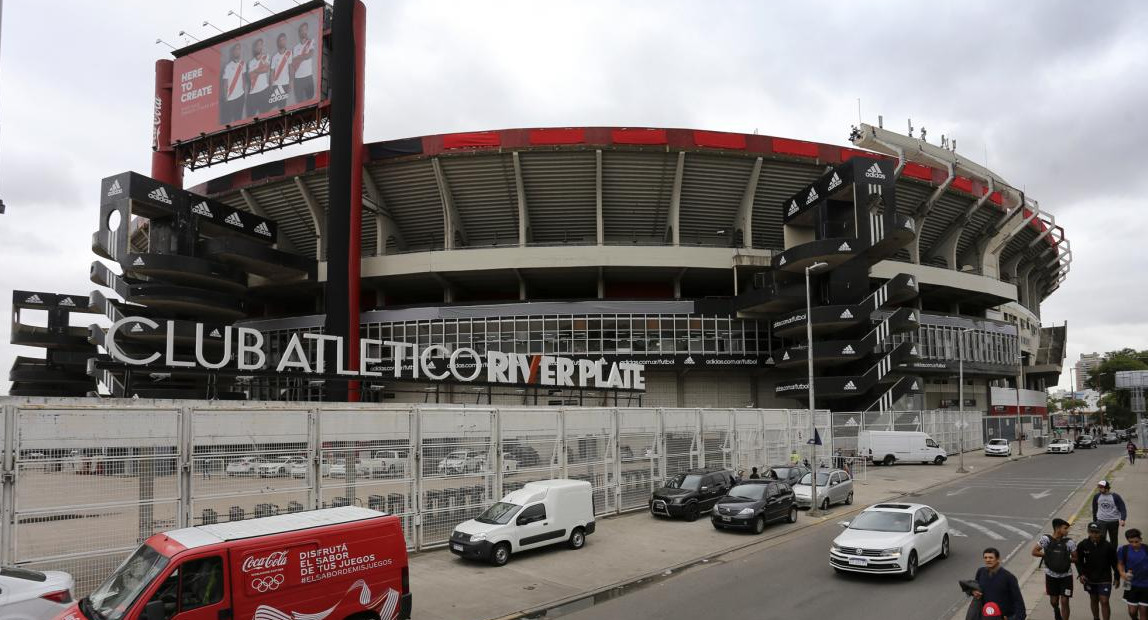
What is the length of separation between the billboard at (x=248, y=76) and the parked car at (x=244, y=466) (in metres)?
48.0

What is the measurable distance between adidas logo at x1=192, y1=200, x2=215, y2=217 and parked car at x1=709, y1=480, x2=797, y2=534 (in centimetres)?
4983

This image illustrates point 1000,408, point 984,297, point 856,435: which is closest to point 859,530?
point 856,435

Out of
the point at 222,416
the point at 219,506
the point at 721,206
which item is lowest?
the point at 219,506

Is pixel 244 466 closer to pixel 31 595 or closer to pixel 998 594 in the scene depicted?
pixel 31 595

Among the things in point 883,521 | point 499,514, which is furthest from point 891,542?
point 499,514

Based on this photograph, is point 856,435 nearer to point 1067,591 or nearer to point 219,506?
point 1067,591

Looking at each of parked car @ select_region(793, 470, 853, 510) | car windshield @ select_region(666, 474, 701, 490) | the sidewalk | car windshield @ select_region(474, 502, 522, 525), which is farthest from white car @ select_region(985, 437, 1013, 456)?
car windshield @ select_region(474, 502, 522, 525)

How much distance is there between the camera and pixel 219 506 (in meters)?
15.6

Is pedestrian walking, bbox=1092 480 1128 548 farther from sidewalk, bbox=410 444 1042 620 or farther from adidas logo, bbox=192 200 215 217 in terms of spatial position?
adidas logo, bbox=192 200 215 217

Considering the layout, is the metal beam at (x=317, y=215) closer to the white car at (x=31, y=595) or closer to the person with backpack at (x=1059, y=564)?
the white car at (x=31, y=595)

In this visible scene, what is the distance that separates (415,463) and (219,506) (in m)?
4.89

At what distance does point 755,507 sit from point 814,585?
688 cm

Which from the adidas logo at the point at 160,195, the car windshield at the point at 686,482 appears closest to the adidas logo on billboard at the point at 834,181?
the car windshield at the point at 686,482

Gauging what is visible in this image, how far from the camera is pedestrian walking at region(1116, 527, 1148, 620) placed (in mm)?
10336
